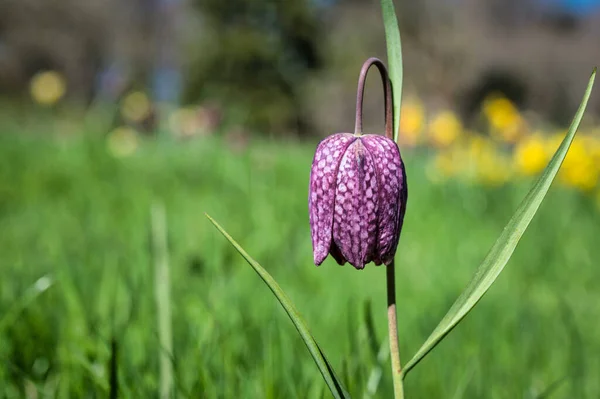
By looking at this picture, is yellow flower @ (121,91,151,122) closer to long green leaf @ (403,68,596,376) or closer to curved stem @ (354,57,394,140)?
curved stem @ (354,57,394,140)

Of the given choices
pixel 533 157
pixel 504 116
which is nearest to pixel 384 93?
pixel 533 157

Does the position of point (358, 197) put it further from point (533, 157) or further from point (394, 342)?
point (533, 157)

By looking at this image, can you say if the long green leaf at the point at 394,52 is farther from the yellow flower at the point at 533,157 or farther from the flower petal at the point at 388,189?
the yellow flower at the point at 533,157

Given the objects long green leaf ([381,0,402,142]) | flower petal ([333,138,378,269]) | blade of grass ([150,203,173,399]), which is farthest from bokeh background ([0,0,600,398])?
long green leaf ([381,0,402,142])

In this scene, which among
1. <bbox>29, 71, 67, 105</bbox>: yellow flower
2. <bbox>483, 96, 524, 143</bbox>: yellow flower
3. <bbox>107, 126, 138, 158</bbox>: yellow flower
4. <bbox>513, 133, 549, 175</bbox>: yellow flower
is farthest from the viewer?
<bbox>29, 71, 67, 105</bbox>: yellow flower

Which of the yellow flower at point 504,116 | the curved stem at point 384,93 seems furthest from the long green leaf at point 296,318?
the yellow flower at point 504,116

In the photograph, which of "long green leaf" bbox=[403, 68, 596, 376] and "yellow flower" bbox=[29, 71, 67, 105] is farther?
"yellow flower" bbox=[29, 71, 67, 105]
